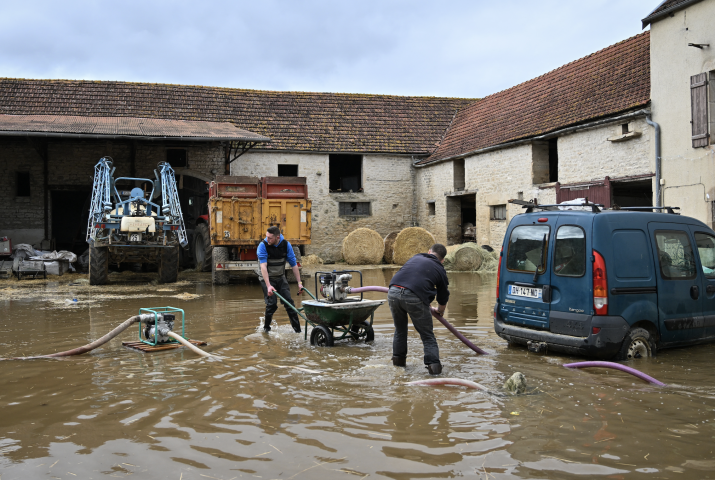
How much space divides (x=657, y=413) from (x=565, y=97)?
16453 mm

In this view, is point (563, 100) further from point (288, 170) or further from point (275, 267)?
point (275, 267)

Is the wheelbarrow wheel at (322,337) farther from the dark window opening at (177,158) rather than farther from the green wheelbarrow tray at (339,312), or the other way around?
the dark window opening at (177,158)

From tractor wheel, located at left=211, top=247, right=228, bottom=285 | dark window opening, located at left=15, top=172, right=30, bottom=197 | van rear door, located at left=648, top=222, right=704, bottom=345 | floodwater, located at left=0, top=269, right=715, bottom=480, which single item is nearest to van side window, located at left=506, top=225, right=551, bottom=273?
floodwater, located at left=0, top=269, right=715, bottom=480

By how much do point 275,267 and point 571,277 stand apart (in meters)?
4.15

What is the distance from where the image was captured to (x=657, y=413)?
4.61 metres

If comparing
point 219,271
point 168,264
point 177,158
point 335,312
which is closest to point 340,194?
point 177,158

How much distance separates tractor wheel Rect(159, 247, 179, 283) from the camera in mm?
15031

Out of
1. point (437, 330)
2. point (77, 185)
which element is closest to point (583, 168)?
point (437, 330)

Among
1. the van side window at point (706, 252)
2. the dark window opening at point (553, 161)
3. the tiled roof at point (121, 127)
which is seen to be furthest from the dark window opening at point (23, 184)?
the van side window at point (706, 252)

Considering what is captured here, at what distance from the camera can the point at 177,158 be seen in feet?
77.2

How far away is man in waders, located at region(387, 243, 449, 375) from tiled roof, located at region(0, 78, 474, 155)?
18657mm

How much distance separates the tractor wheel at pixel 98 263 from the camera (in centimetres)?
1440

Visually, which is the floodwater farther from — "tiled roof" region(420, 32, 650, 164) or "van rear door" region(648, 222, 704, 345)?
"tiled roof" region(420, 32, 650, 164)

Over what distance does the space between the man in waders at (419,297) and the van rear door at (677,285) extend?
2.37m
